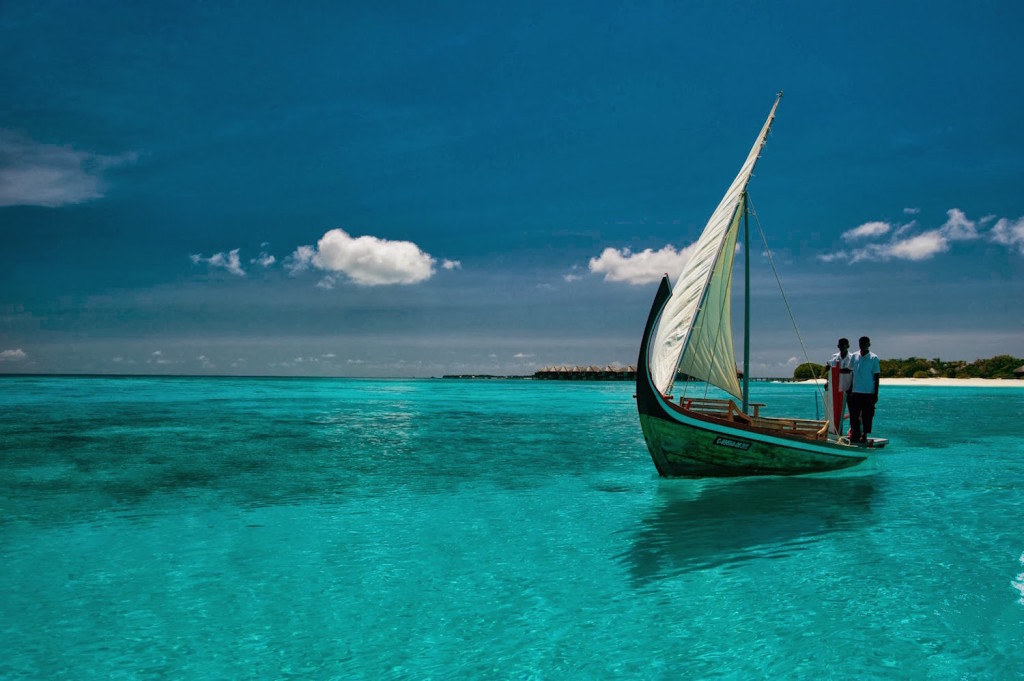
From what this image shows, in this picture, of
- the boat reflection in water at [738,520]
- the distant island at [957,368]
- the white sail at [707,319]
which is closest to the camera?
the boat reflection in water at [738,520]

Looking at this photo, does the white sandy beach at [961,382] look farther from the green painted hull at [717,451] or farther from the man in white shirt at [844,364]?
the green painted hull at [717,451]

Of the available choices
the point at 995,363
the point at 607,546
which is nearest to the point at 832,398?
the point at 607,546

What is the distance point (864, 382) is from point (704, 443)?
5.59 m

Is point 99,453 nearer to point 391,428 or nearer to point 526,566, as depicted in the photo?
point 391,428

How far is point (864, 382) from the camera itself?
18.5m

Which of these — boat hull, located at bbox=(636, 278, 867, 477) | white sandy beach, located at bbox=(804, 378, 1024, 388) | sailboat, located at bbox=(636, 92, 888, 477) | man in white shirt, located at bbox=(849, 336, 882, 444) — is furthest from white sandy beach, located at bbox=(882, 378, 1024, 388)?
boat hull, located at bbox=(636, 278, 867, 477)

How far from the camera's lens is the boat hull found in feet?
54.0

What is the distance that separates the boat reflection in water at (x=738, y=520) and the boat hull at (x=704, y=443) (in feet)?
1.75

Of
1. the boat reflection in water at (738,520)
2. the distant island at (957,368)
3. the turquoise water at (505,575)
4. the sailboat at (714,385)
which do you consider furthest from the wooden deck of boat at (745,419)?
the distant island at (957,368)

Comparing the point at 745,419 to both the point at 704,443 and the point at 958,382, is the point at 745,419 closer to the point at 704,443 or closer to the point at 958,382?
the point at 704,443

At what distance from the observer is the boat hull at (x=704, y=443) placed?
16469 mm

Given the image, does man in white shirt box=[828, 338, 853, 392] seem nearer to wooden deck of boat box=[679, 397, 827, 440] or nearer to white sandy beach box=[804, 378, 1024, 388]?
wooden deck of boat box=[679, 397, 827, 440]

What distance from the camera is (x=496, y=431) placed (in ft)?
124

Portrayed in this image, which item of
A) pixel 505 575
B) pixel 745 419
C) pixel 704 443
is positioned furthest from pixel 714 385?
pixel 505 575
